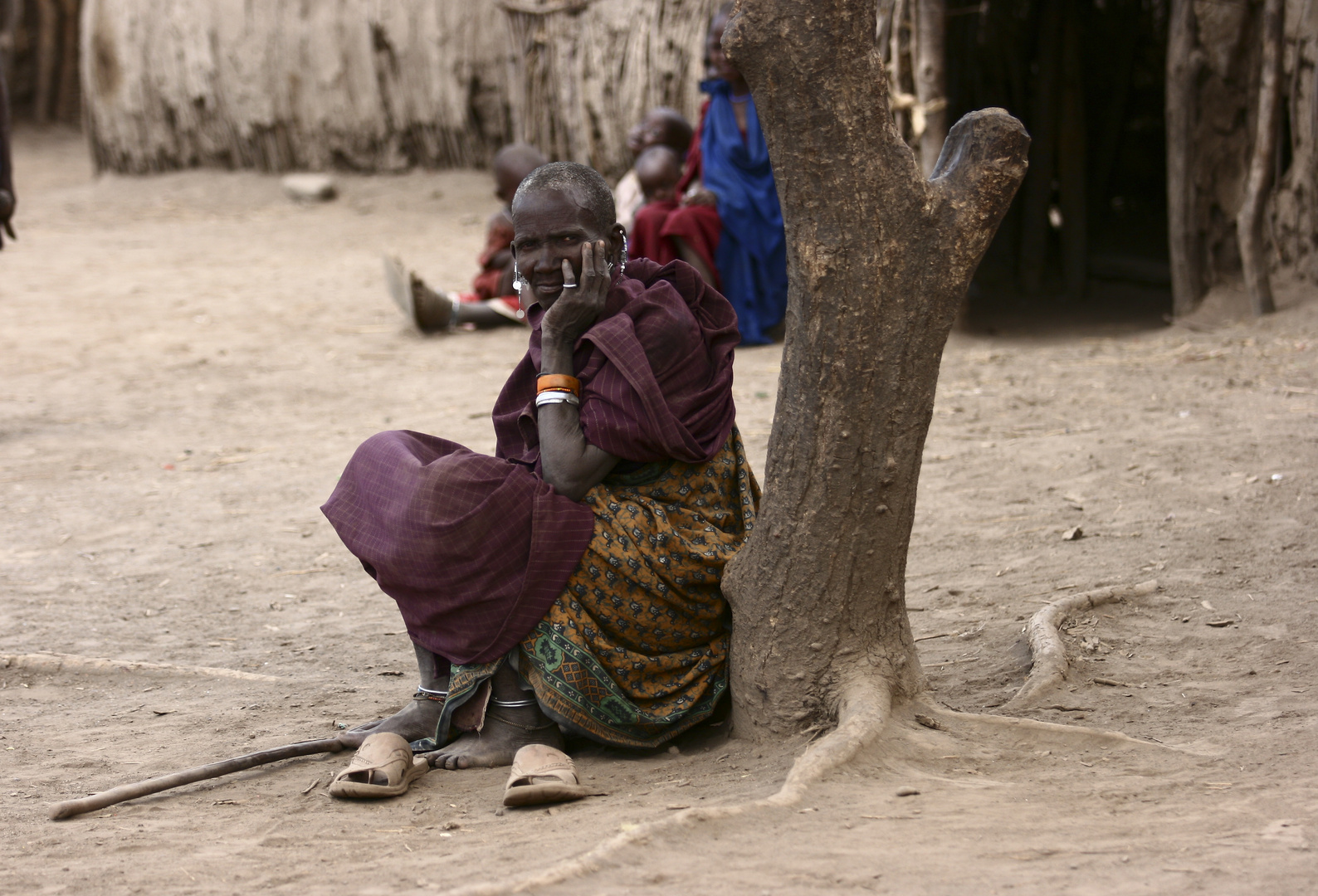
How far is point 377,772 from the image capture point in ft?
7.96

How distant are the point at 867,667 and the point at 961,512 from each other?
5.88 feet

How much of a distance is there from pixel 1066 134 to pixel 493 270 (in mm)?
4370

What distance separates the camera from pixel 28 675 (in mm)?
3250

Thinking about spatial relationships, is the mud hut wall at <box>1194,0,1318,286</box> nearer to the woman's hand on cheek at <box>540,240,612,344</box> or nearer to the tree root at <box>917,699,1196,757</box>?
the tree root at <box>917,699,1196,757</box>

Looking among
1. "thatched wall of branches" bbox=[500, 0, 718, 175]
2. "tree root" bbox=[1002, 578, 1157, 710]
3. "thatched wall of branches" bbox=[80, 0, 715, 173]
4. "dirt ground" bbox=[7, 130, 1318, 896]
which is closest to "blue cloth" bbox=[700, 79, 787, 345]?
"dirt ground" bbox=[7, 130, 1318, 896]

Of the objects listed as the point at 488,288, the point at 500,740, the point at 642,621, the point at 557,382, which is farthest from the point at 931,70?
the point at 500,740

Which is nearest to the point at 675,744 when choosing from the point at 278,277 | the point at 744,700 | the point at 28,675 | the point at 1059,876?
the point at 744,700

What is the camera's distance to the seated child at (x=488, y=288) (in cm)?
752

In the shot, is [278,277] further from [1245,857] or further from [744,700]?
[1245,857]

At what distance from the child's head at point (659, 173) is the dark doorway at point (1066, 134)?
88.0 inches

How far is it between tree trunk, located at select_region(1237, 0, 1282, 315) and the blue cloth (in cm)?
247

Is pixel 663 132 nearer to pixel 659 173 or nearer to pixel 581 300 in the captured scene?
pixel 659 173

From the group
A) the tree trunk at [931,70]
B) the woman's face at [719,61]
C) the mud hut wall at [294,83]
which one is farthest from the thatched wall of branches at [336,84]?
the tree trunk at [931,70]

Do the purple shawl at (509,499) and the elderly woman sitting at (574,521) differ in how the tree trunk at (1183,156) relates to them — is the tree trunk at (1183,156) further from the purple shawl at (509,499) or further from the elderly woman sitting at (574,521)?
the purple shawl at (509,499)
